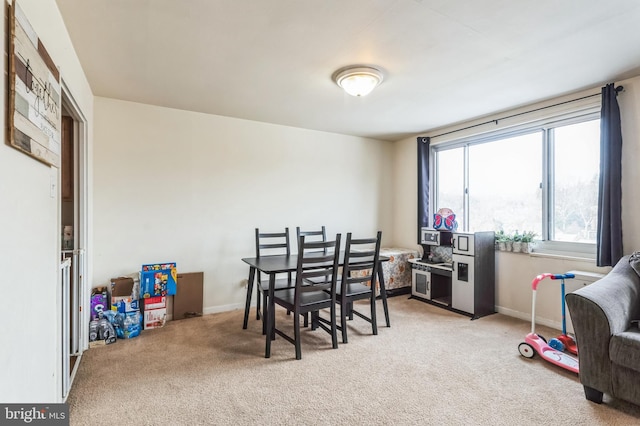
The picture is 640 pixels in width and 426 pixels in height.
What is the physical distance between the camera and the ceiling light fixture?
2.64m

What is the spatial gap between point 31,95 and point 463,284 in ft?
13.2

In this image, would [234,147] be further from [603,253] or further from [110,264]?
[603,253]

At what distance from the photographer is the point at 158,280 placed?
3344 millimetres

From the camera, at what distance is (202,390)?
2.16 meters

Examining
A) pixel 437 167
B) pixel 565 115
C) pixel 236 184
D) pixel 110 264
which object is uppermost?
A: pixel 565 115

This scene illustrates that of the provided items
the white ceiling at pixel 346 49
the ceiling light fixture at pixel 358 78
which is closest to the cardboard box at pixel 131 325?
the white ceiling at pixel 346 49

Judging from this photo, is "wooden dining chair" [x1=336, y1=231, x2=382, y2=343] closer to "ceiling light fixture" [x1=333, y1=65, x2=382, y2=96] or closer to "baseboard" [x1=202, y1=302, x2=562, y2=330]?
"ceiling light fixture" [x1=333, y1=65, x2=382, y2=96]

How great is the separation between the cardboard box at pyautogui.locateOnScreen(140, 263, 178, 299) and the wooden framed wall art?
72.2 inches

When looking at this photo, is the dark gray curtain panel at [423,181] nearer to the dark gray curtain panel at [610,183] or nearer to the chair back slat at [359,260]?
the chair back slat at [359,260]

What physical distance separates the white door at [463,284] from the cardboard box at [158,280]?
10.6 feet

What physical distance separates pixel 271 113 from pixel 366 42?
6.01 feet

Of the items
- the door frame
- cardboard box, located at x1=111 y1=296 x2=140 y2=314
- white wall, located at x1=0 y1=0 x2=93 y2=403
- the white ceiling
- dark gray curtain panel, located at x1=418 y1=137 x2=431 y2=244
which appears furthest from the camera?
dark gray curtain panel, located at x1=418 y1=137 x2=431 y2=244

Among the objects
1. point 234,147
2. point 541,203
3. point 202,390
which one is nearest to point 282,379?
point 202,390

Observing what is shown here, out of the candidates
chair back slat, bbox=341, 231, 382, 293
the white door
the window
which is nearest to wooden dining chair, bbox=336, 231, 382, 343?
chair back slat, bbox=341, 231, 382, 293
